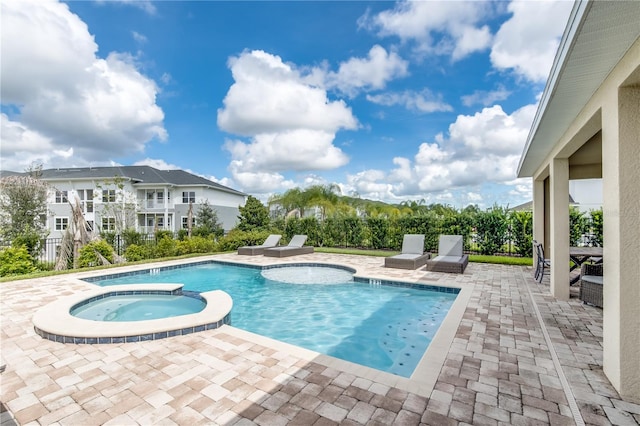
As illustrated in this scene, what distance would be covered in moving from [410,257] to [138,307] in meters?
9.46

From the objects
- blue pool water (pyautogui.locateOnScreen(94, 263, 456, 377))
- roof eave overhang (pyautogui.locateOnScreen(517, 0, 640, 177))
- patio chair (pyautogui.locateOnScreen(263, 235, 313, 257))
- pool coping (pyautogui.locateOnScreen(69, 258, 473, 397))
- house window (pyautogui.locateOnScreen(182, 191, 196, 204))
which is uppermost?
house window (pyautogui.locateOnScreen(182, 191, 196, 204))

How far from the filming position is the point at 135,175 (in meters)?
34.0

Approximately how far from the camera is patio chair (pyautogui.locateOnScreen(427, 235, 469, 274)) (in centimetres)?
1064

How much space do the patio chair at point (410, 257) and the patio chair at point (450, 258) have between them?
1.74 ft

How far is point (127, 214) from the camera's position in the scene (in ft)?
80.0

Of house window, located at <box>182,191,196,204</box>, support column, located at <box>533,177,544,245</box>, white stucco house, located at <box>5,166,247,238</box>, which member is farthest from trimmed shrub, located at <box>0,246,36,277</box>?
house window, located at <box>182,191,196,204</box>

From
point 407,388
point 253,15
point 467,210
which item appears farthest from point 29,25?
point 467,210

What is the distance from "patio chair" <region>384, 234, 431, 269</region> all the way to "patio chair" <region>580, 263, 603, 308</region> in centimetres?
522

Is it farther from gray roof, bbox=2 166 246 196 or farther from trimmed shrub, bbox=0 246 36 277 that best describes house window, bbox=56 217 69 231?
trimmed shrub, bbox=0 246 36 277

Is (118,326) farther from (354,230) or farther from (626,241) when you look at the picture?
(354,230)

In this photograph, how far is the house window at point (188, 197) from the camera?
32.7m

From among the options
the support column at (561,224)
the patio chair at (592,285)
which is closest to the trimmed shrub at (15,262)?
the support column at (561,224)

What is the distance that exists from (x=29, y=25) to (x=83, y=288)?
26.3ft

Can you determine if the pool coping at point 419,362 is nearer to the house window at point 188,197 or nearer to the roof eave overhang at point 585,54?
the roof eave overhang at point 585,54
